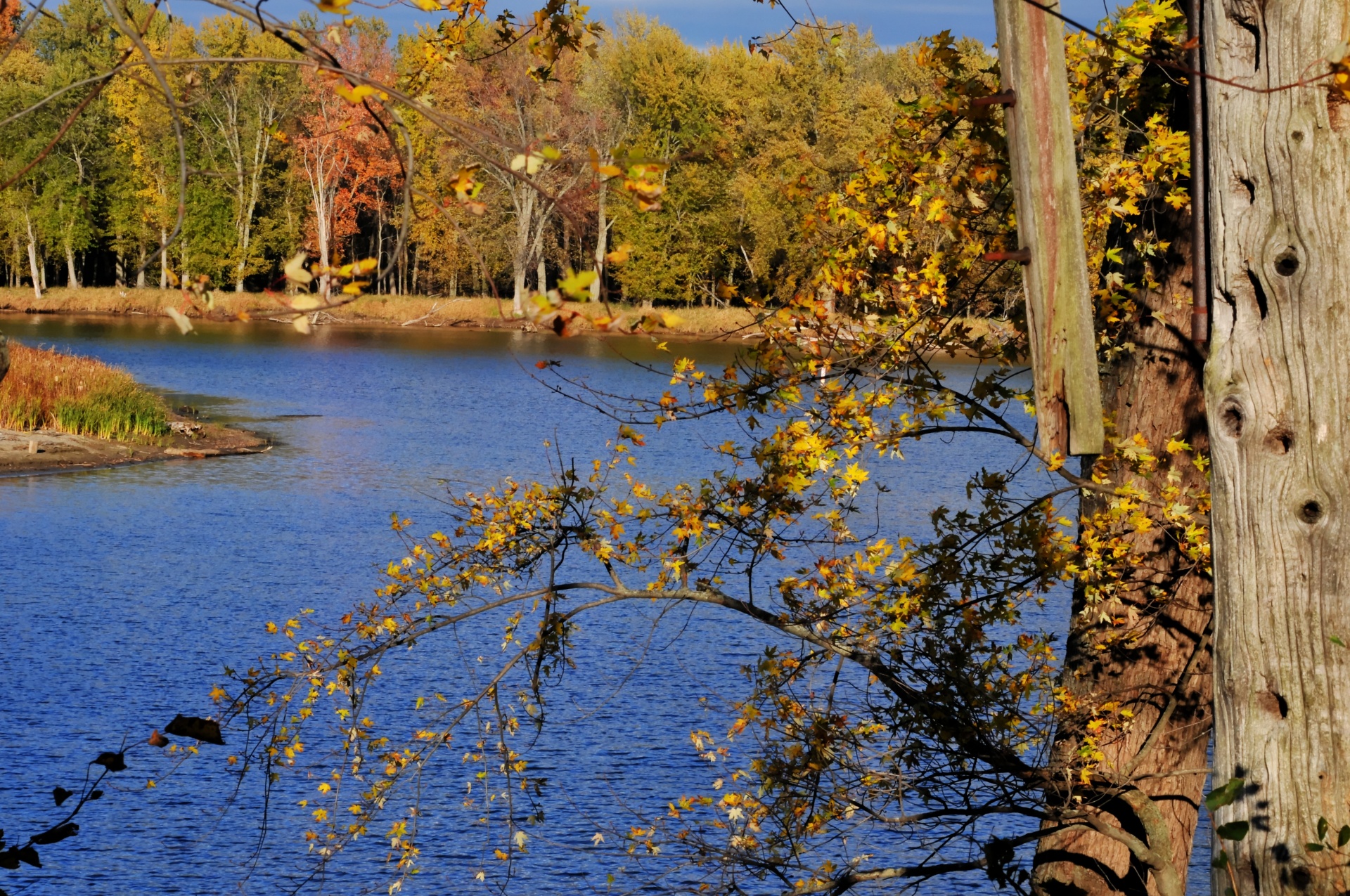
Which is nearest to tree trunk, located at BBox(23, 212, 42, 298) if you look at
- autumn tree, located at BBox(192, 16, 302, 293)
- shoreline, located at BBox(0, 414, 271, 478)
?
autumn tree, located at BBox(192, 16, 302, 293)

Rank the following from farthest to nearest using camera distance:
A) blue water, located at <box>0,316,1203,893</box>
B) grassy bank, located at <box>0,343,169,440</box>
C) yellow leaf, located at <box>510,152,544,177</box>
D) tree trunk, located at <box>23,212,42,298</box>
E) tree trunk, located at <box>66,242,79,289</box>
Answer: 1. tree trunk, located at <box>66,242,79,289</box>
2. tree trunk, located at <box>23,212,42,298</box>
3. grassy bank, located at <box>0,343,169,440</box>
4. blue water, located at <box>0,316,1203,893</box>
5. yellow leaf, located at <box>510,152,544,177</box>

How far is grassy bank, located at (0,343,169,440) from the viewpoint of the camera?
24.4 metres

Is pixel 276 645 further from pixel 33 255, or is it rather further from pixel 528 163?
pixel 33 255

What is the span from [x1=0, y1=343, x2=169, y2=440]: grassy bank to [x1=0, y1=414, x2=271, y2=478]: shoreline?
34cm

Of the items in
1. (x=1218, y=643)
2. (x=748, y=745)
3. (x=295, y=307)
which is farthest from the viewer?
(x=748, y=745)


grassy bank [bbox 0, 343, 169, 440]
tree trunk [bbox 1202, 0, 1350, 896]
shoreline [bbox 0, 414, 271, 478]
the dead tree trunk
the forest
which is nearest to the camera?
tree trunk [bbox 1202, 0, 1350, 896]

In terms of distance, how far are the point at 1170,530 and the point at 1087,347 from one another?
2.66 metres

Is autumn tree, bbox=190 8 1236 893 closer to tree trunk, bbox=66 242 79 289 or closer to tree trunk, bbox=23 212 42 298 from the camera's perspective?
tree trunk, bbox=66 242 79 289

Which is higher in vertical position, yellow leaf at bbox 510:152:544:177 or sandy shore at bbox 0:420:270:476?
yellow leaf at bbox 510:152:544:177

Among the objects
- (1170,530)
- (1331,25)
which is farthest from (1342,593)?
(1170,530)

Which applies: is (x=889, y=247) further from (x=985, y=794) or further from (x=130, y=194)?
(x=130, y=194)

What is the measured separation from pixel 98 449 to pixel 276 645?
12.9m

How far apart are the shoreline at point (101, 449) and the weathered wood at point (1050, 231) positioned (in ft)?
69.6

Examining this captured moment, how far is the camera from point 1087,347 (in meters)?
3.05
